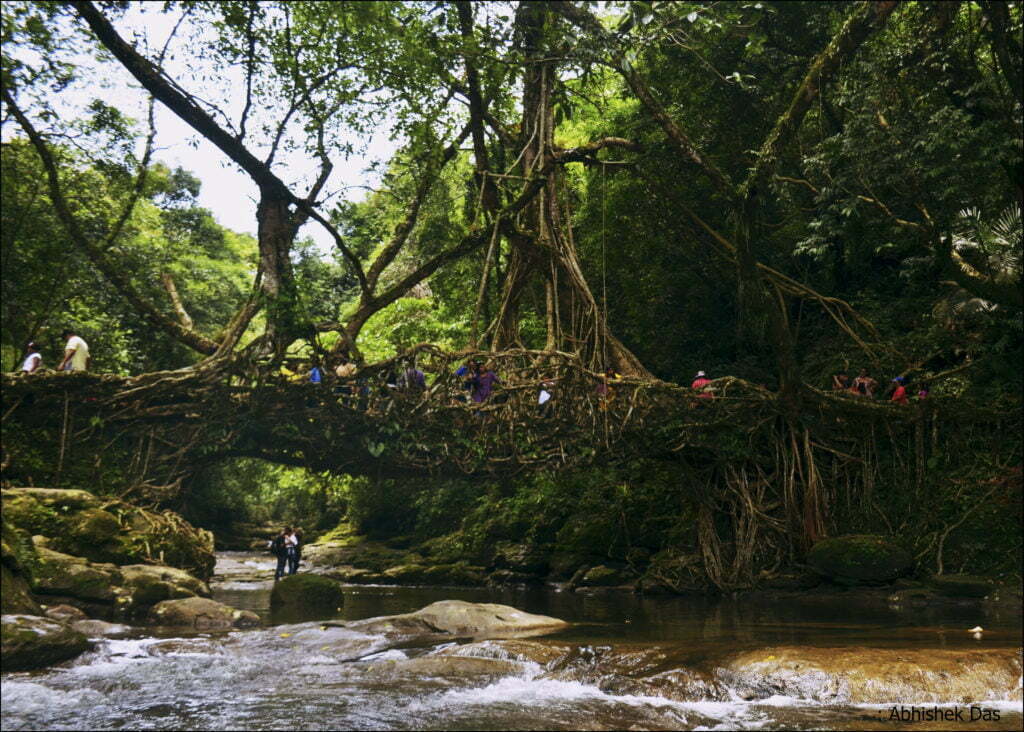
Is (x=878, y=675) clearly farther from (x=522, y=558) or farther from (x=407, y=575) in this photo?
(x=407, y=575)

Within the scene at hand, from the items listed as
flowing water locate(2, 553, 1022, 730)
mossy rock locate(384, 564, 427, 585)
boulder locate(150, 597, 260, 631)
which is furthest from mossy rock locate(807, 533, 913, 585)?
mossy rock locate(384, 564, 427, 585)

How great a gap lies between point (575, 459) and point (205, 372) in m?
6.93

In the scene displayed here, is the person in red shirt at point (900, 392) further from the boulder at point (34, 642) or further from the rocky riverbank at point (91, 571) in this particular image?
the boulder at point (34, 642)

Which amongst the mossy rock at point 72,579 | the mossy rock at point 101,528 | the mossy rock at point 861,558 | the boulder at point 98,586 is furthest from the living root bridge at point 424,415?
the mossy rock at point 72,579

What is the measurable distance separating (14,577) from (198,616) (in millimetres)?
2681

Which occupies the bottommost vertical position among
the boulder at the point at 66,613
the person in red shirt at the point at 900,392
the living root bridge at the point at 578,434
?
the boulder at the point at 66,613

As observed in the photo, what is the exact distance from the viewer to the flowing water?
6691 mm

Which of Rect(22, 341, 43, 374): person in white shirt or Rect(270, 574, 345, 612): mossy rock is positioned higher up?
Rect(22, 341, 43, 374): person in white shirt

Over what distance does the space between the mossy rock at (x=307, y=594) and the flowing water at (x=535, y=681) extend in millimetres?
3302

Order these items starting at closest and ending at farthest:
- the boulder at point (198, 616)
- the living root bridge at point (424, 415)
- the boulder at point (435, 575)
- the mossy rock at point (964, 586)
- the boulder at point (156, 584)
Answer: the boulder at point (198, 616) < the boulder at point (156, 584) < the mossy rock at point (964, 586) < the living root bridge at point (424, 415) < the boulder at point (435, 575)

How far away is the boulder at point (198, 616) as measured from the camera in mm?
11508

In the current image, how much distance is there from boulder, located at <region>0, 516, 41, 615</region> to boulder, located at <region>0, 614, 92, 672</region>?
1.78 ft

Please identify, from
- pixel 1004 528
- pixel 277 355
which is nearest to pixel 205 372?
pixel 277 355

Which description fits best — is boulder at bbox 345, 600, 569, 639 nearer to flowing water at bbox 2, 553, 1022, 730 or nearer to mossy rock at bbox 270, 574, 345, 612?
flowing water at bbox 2, 553, 1022, 730
